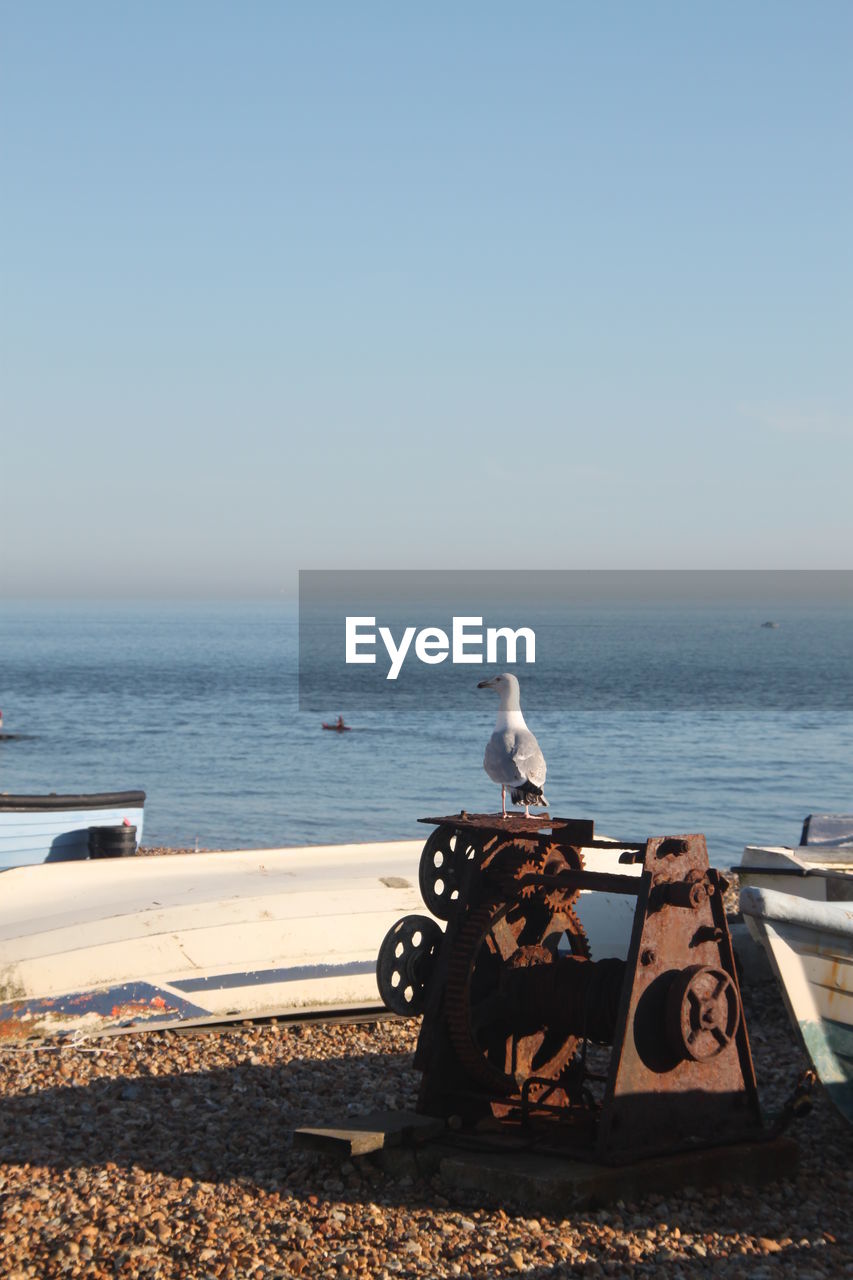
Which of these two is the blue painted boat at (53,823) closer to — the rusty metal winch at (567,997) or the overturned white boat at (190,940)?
the overturned white boat at (190,940)

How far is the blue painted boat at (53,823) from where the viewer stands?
14375mm

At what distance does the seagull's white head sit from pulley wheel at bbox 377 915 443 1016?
2.48 meters

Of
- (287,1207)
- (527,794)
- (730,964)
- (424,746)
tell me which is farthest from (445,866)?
(424,746)

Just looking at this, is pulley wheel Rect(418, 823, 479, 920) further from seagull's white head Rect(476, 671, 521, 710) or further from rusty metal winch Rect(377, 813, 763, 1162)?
seagull's white head Rect(476, 671, 521, 710)

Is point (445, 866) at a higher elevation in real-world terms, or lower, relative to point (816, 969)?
higher

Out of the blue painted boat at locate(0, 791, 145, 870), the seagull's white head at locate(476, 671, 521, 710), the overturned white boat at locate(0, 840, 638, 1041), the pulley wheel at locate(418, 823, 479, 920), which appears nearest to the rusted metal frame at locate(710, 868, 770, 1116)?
the pulley wheel at locate(418, 823, 479, 920)

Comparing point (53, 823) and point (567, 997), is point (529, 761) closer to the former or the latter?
point (567, 997)

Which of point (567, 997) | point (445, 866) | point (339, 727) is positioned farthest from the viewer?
point (339, 727)

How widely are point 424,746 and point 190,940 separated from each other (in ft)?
130

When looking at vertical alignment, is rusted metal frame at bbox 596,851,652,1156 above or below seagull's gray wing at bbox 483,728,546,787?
below

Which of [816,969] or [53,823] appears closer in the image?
[816,969]

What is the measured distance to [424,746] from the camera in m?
49.6

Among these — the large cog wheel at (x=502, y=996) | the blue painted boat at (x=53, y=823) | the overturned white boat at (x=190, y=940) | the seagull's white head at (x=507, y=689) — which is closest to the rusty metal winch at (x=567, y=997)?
the large cog wheel at (x=502, y=996)

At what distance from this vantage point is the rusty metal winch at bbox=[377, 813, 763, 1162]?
21.0ft
